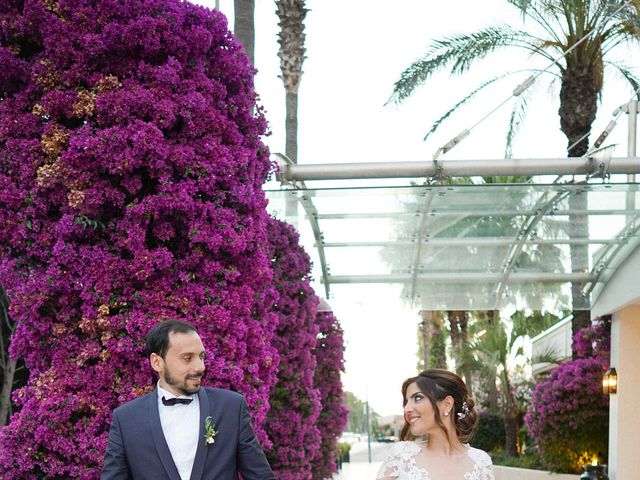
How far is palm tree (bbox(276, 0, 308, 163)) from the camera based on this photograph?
2044 centimetres

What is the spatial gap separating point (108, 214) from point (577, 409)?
13787mm

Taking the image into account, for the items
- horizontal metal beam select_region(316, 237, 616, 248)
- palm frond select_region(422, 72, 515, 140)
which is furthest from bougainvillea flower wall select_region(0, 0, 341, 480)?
palm frond select_region(422, 72, 515, 140)

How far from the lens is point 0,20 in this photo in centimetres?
1025

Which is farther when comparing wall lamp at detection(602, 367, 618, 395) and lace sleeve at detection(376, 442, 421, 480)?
wall lamp at detection(602, 367, 618, 395)

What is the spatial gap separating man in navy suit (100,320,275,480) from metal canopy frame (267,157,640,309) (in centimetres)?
970

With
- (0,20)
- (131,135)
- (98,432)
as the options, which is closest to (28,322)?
(98,432)

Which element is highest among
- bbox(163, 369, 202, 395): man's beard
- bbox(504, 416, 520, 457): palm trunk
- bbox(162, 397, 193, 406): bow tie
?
bbox(163, 369, 202, 395): man's beard

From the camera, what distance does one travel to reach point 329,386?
68.4ft

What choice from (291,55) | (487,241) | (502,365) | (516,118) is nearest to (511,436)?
(502,365)

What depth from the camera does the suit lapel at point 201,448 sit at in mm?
5180

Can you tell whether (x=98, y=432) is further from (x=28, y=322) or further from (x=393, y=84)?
(x=393, y=84)

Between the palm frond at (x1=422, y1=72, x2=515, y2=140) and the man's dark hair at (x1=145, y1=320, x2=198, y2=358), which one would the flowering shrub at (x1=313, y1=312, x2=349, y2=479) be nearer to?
the palm frond at (x1=422, y1=72, x2=515, y2=140)

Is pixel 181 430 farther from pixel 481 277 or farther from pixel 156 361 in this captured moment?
pixel 481 277

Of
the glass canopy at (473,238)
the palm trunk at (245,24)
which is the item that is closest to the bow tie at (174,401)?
the glass canopy at (473,238)
